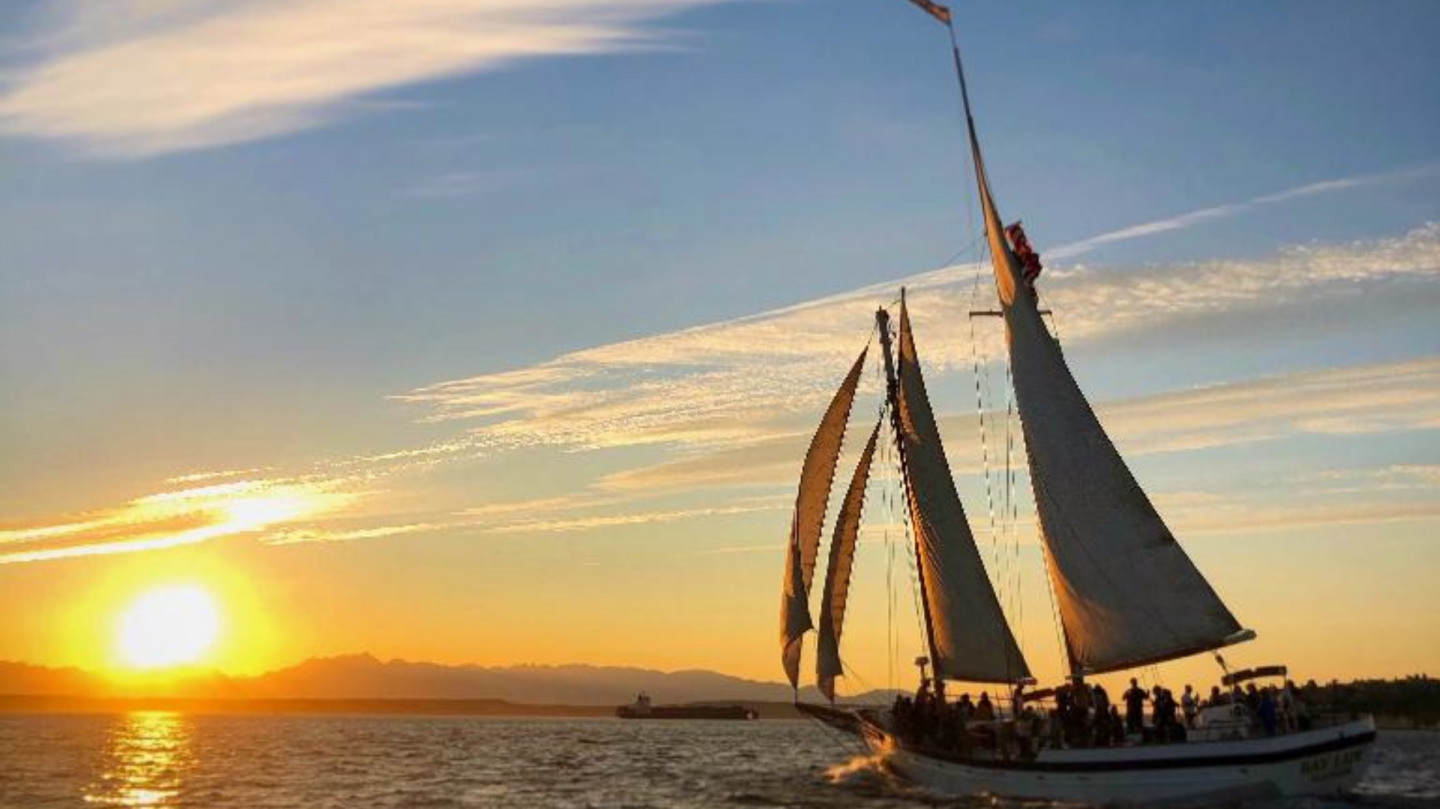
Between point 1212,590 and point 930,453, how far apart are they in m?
14.3

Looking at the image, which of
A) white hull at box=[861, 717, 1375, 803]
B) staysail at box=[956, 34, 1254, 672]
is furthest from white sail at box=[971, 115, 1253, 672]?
white hull at box=[861, 717, 1375, 803]

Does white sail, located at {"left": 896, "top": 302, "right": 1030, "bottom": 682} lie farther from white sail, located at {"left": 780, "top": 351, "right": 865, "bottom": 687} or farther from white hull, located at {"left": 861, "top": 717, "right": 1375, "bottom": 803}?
white hull, located at {"left": 861, "top": 717, "right": 1375, "bottom": 803}

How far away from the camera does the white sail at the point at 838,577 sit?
6438 centimetres

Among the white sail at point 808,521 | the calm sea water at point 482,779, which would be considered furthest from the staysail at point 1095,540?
the white sail at point 808,521

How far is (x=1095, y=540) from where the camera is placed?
50688mm

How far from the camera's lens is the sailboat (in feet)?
150

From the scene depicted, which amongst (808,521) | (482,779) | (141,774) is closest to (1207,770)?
(808,521)

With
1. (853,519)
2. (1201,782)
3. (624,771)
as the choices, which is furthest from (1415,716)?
(1201,782)

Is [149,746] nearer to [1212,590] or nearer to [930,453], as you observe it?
[930,453]

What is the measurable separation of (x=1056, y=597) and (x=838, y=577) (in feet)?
48.0

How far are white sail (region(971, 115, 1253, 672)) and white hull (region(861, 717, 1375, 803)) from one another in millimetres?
4261

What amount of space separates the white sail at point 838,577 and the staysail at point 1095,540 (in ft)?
42.9

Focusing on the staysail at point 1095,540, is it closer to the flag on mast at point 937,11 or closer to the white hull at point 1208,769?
the white hull at point 1208,769

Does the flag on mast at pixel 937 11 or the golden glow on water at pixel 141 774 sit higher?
the flag on mast at pixel 937 11
